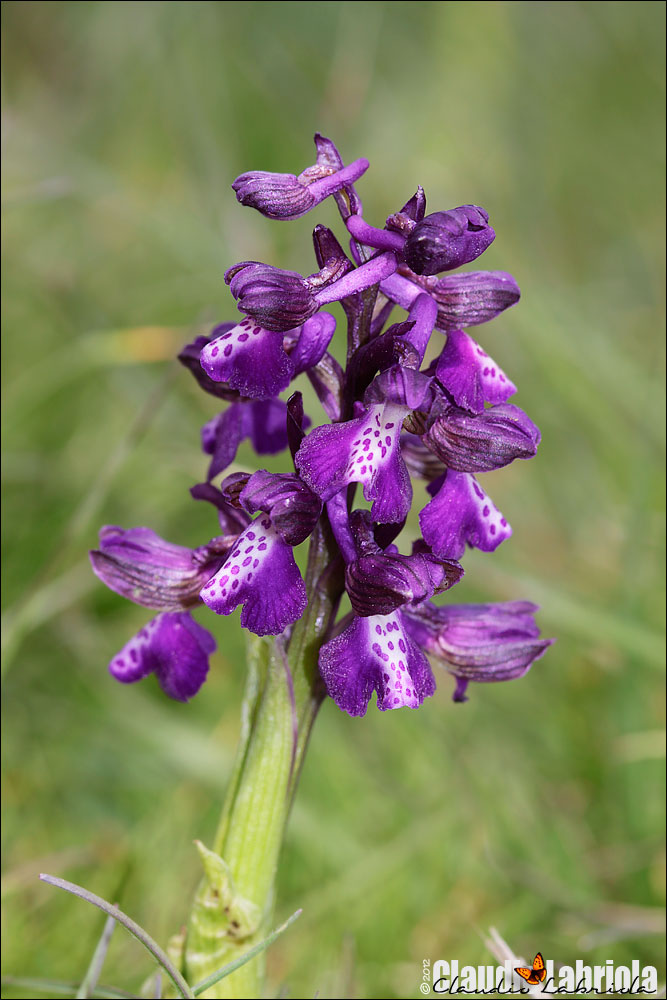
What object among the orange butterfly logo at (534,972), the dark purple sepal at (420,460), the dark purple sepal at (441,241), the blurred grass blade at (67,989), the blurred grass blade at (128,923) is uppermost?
the dark purple sepal at (441,241)

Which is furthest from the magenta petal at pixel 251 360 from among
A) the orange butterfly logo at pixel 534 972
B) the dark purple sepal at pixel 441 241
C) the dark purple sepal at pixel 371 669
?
the orange butterfly logo at pixel 534 972

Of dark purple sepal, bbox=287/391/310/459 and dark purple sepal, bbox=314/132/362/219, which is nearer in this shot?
dark purple sepal, bbox=287/391/310/459

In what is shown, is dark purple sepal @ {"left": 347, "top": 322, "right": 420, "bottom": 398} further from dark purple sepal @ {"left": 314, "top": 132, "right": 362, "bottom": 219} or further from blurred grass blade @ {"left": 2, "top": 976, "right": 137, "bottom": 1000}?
blurred grass blade @ {"left": 2, "top": 976, "right": 137, "bottom": 1000}

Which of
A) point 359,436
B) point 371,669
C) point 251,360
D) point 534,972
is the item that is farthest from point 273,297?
point 534,972

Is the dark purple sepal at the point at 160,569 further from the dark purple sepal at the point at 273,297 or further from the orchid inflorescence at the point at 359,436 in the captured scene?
the dark purple sepal at the point at 273,297

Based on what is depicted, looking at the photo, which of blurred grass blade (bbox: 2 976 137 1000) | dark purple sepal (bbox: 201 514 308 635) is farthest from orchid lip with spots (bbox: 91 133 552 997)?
blurred grass blade (bbox: 2 976 137 1000)

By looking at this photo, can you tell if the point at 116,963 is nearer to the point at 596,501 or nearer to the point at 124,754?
the point at 124,754

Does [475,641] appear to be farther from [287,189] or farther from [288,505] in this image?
[287,189]

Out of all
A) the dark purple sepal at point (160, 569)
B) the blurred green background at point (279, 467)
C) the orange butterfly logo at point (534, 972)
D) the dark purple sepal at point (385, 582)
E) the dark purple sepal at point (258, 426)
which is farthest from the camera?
the blurred green background at point (279, 467)
